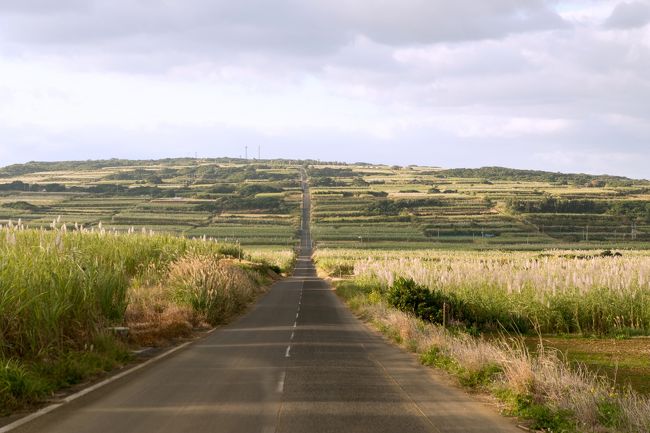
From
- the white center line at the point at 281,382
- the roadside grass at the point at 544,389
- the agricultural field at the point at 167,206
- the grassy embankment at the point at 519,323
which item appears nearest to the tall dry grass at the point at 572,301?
the grassy embankment at the point at 519,323

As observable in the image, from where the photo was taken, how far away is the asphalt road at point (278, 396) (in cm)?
985

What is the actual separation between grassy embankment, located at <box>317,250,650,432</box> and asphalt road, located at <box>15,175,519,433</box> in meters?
0.72

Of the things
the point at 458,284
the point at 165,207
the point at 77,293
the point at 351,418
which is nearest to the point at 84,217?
the point at 165,207

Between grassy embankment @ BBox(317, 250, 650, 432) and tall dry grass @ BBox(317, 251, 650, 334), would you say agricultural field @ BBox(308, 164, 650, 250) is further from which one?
tall dry grass @ BBox(317, 251, 650, 334)

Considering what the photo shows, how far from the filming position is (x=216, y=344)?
20.1m

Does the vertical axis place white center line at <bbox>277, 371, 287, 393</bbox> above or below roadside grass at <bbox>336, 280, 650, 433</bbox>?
below

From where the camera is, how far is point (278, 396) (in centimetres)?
1210

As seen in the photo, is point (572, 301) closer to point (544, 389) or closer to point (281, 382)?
point (544, 389)

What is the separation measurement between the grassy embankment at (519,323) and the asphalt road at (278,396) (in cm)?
72

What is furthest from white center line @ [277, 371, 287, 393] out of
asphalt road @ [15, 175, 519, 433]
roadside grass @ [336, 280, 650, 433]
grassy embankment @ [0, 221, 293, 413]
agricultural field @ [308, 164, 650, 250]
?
agricultural field @ [308, 164, 650, 250]

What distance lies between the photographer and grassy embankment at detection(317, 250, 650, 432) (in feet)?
36.0

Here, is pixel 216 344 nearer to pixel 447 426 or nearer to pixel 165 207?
pixel 447 426

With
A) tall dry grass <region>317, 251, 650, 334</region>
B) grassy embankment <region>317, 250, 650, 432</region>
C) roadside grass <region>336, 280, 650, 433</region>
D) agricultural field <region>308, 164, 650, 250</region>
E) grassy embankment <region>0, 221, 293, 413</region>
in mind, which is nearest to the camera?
roadside grass <region>336, 280, 650, 433</region>

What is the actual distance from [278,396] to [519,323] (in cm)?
1428
